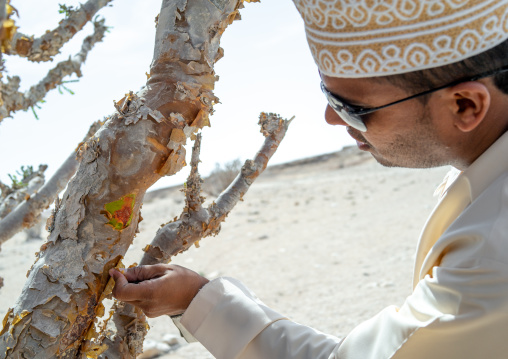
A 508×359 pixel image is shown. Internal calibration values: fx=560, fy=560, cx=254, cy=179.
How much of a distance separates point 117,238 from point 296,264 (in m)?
5.80

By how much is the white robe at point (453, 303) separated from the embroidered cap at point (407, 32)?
0.26m

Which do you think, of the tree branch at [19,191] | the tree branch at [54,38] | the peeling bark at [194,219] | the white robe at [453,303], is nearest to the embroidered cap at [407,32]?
the white robe at [453,303]

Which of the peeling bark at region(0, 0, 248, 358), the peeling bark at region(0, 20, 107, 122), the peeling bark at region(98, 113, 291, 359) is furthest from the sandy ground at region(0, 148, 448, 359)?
the peeling bark at region(0, 0, 248, 358)

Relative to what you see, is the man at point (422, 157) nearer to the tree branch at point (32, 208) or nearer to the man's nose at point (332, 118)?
the man's nose at point (332, 118)

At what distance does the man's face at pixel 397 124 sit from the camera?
146 cm

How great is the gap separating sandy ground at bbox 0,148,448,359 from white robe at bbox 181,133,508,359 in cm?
329

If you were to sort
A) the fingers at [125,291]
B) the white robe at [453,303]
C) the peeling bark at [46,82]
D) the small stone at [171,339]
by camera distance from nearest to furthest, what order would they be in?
the white robe at [453,303] < the fingers at [125,291] < the peeling bark at [46,82] < the small stone at [171,339]

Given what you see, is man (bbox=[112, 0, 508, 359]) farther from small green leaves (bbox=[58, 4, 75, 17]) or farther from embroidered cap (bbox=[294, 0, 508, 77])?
small green leaves (bbox=[58, 4, 75, 17])

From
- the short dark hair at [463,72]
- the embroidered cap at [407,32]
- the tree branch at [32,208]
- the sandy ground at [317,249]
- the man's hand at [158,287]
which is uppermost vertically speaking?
the embroidered cap at [407,32]

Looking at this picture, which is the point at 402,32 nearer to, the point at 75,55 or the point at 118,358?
the point at 118,358

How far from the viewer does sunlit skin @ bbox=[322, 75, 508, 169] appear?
137 cm

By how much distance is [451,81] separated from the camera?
140cm

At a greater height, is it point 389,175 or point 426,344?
point 426,344

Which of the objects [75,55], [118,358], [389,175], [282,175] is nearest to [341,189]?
[389,175]
